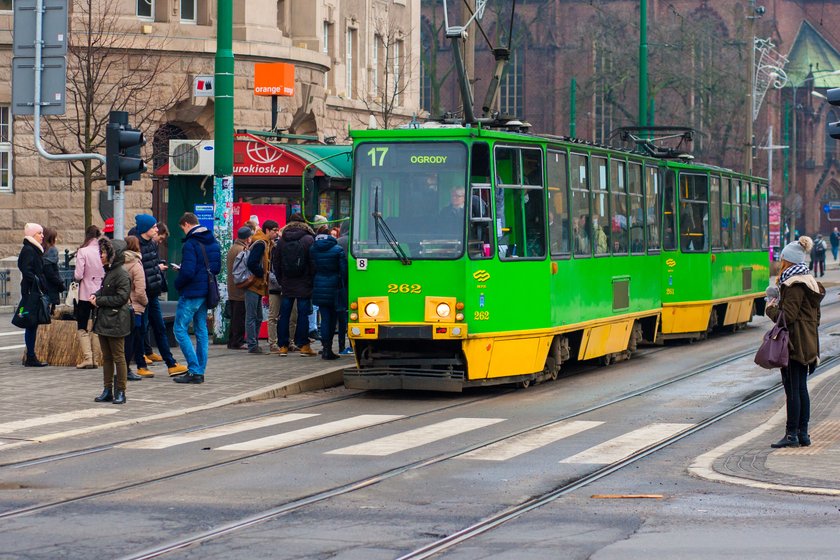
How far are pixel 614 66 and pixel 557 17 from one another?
14.2m

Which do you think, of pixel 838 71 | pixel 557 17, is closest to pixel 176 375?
pixel 557 17

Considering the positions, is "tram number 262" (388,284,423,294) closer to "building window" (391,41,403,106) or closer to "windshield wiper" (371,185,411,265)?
"windshield wiper" (371,185,411,265)

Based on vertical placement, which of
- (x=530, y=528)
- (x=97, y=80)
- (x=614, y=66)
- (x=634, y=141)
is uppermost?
(x=614, y=66)

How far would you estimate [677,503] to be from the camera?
9.68m

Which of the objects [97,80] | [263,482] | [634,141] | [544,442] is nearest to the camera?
[263,482]

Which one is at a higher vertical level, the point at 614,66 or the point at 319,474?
the point at 614,66

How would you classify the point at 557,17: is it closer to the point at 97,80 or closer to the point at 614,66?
the point at 614,66

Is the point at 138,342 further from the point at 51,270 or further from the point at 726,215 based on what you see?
the point at 726,215

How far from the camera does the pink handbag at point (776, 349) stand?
12047 millimetres

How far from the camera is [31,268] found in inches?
722

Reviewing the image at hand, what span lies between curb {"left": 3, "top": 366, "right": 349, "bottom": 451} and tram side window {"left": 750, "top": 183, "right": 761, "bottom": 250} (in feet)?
42.1

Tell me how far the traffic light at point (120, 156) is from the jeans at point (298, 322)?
12.4 feet

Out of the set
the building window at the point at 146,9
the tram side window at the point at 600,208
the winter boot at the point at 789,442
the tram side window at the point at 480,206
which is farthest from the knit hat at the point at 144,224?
the building window at the point at 146,9

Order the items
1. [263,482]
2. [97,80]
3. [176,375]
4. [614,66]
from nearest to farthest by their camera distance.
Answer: [263,482] → [176,375] → [97,80] → [614,66]
